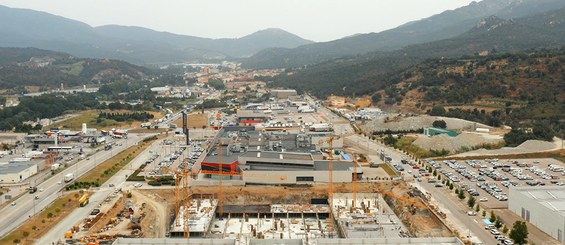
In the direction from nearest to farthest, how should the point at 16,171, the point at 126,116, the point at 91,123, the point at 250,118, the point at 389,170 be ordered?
the point at 16,171 → the point at 389,170 → the point at 250,118 → the point at 91,123 → the point at 126,116

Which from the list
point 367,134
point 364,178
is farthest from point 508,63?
point 364,178

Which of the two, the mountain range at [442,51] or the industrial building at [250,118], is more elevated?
the mountain range at [442,51]

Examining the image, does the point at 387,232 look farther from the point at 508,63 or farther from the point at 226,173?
the point at 508,63

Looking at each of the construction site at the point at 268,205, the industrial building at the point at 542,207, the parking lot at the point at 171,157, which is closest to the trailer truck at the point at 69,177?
the construction site at the point at 268,205

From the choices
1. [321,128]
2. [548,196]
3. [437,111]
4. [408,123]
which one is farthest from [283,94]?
[548,196]

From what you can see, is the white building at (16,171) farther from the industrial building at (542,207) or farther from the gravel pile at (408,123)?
the gravel pile at (408,123)

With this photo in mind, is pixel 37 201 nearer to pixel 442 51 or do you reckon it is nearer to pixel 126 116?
pixel 126 116
